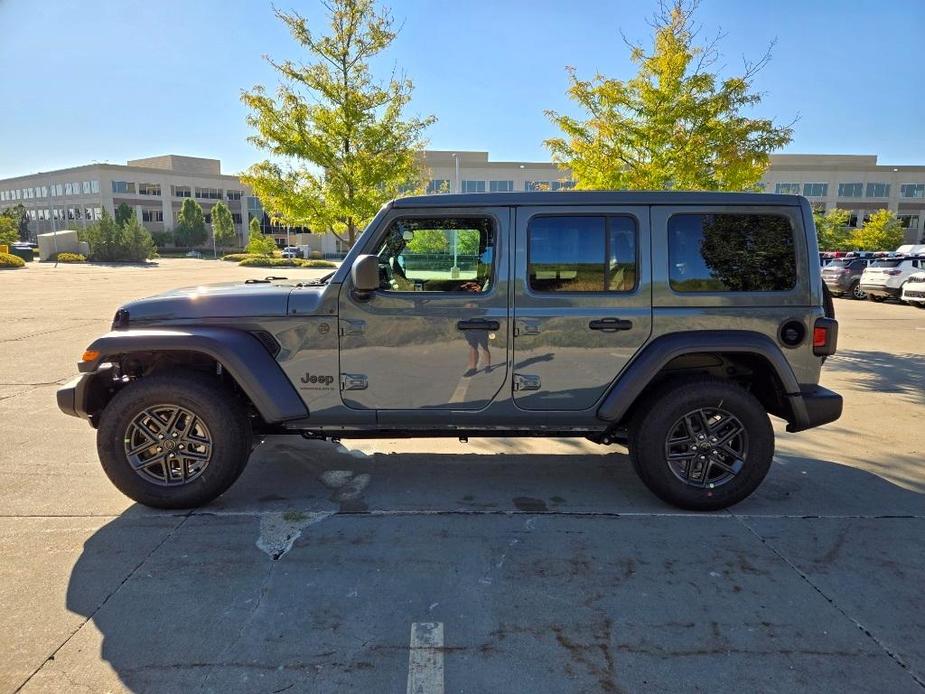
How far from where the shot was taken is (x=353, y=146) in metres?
10.4

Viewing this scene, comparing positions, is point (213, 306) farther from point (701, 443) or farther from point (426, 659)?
point (701, 443)

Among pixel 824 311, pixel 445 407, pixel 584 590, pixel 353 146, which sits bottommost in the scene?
pixel 584 590

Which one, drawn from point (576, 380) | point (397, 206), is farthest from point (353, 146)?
point (576, 380)

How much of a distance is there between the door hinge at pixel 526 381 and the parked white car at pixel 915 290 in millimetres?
18462

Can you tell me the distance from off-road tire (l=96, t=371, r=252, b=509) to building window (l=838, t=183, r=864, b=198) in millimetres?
85733

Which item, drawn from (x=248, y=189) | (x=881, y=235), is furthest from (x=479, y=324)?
(x=881, y=235)

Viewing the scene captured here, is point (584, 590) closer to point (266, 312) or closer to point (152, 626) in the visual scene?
point (152, 626)

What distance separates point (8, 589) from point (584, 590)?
9.59 feet

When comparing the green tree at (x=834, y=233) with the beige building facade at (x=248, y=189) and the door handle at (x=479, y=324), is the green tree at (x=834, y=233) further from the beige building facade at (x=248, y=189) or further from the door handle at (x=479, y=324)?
the door handle at (x=479, y=324)

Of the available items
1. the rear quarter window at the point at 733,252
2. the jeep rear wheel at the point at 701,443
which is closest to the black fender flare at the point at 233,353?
Answer: the jeep rear wheel at the point at 701,443

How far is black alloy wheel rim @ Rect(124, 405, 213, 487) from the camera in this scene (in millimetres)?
3641

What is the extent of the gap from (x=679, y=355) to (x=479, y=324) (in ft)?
4.26

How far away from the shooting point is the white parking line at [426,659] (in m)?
2.23

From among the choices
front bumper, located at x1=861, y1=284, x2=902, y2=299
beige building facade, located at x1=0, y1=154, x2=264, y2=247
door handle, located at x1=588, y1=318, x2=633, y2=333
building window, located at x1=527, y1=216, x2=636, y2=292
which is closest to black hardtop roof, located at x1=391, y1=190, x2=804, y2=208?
building window, located at x1=527, y1=216, x2=636, y2=292
